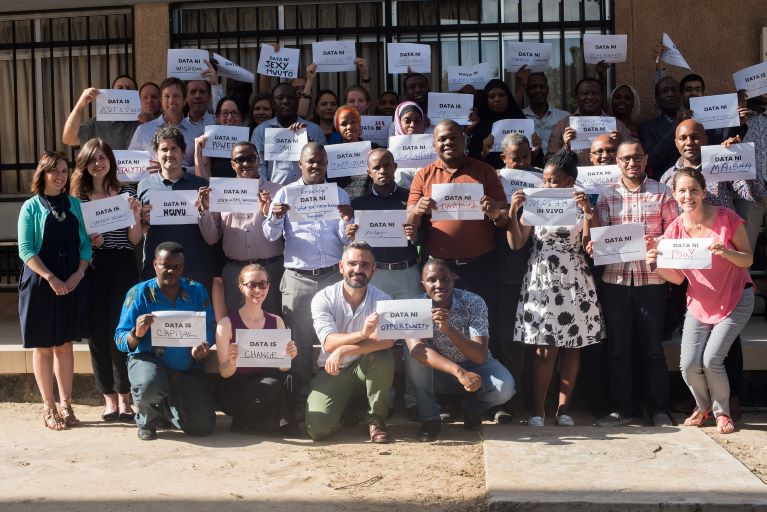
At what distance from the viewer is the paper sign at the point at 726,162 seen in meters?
6.97

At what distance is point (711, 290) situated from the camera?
6570mm

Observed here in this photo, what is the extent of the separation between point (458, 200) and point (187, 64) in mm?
3003

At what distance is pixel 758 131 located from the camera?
791cm

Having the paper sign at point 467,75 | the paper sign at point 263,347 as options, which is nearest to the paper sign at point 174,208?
the paper sign at point 263,347

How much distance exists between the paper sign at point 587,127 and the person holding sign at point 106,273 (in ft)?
10.6

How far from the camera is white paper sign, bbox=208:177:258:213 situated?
22.8 feet

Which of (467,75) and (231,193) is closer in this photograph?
(231,193)

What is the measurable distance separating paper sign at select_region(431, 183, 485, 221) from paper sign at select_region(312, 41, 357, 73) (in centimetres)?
239

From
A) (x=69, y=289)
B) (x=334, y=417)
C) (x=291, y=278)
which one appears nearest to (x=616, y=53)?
(x=291, y=278)

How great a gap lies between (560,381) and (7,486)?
3.54 m

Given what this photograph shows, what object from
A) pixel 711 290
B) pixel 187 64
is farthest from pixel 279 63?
pixel 711 290

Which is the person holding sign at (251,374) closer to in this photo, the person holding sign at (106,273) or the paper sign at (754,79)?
the person holding sign at (106,273)

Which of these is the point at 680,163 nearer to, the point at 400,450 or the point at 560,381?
the point at 560,381

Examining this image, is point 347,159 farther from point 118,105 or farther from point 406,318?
point 118,105
